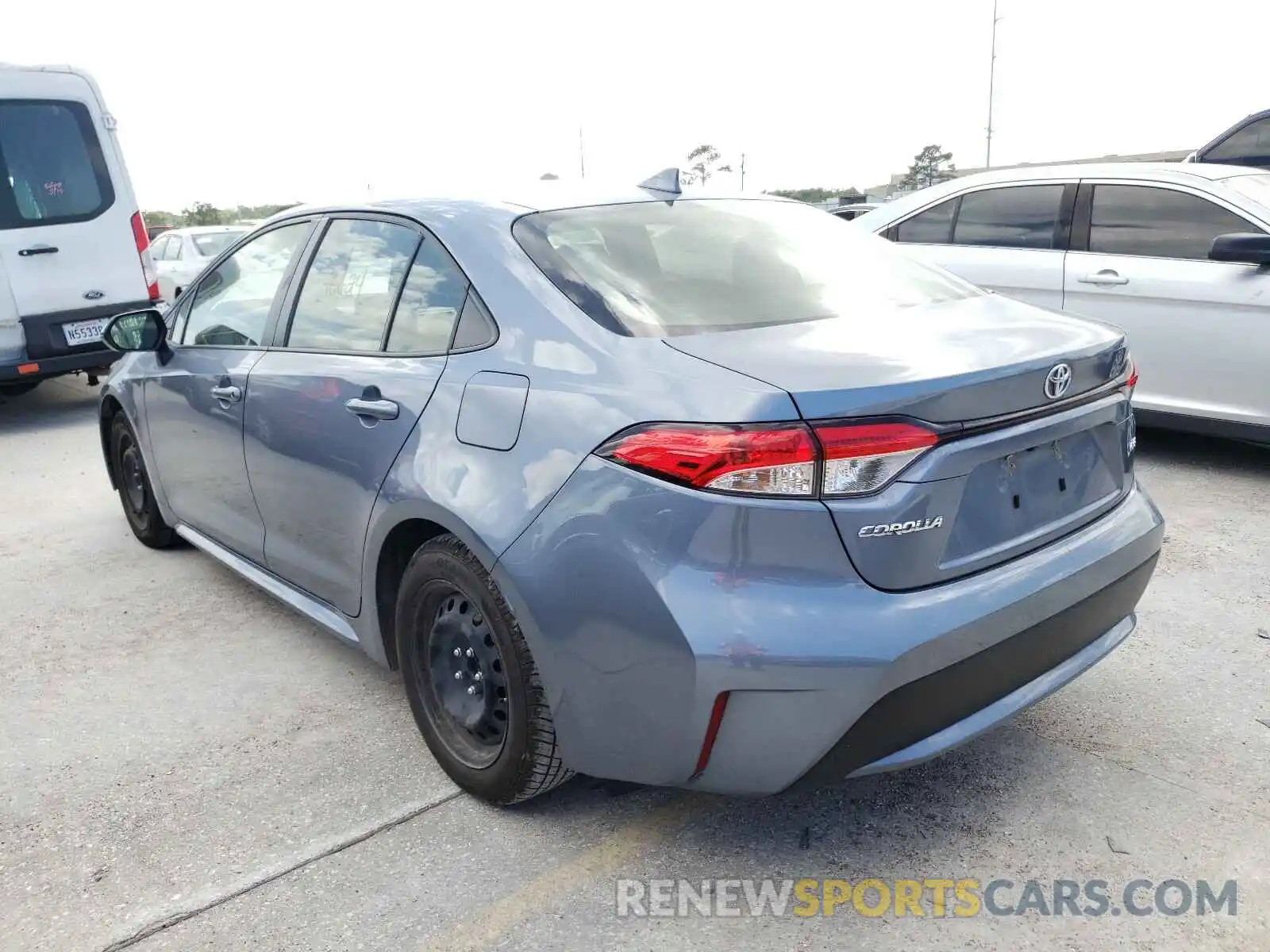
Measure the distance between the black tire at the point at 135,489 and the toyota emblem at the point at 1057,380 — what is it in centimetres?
368

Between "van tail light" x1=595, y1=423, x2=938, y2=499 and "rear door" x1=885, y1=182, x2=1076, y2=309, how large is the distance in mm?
4167

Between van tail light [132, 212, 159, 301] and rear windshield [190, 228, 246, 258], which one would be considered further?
rear windshield [190, 228, 246, 258]

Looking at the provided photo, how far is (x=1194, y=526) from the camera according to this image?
4543mm

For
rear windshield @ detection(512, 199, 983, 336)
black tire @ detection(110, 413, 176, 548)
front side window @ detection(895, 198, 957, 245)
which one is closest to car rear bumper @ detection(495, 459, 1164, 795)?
Answer: rear windshield @ detection(512, 199, 983, 336)

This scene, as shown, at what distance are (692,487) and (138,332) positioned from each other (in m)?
2.87

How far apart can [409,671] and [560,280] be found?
1.10 m

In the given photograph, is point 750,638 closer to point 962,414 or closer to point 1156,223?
point 962,414

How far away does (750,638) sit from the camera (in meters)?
1.98

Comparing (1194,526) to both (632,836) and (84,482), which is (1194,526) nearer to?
(632,836)

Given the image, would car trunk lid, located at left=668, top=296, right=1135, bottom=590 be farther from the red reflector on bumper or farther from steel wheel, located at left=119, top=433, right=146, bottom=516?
steel wheel, located at left=119, top=433, right=146, bottom=516

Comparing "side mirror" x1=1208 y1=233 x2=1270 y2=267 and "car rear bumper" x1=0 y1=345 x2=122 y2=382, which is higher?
"side mirror" x1=1208 y1=233 x2=1270 y2=267

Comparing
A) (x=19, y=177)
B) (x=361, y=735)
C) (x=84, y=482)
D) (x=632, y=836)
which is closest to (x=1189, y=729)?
(x=632, y=836)

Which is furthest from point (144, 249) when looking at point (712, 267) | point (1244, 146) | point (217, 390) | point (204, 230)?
point (1244, 146)

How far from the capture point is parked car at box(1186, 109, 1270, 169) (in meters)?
7.29
